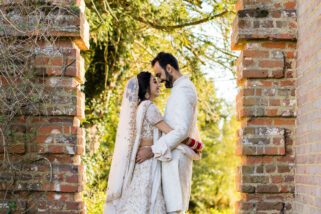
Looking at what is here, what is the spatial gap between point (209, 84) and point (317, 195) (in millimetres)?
6550

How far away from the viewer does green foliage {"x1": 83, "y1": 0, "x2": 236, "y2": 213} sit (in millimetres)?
9719

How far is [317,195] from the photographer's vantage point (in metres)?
4.89

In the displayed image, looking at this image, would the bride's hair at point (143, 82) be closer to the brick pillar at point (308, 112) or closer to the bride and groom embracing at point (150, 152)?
the bride and groom embracing at point (150, 152)

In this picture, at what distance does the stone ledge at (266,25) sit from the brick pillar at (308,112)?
10 cm

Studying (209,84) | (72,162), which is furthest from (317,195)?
(209,84)

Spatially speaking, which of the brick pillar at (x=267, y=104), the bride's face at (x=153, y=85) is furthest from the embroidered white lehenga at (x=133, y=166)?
the brick pillar at (x=267, y=104)

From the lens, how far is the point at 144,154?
5.44 meters

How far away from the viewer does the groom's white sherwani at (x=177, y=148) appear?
5.37 m

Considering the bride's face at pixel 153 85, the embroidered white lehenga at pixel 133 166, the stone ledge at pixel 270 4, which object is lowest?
the embroidered white lehenga at pixel 133 166

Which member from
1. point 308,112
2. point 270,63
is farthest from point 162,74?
point 308,112

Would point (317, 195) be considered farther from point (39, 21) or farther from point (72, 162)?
point (39, 21)

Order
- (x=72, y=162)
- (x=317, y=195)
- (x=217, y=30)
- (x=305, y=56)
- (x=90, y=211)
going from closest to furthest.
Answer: (x=317, y=195) → (x=305, y=56) → (x=72, y=162) → (x=90, y=211) → (x=217, y=30)

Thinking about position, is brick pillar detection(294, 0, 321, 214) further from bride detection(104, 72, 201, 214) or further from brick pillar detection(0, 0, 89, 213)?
brick pillar detection(0, 0, 89, 213)

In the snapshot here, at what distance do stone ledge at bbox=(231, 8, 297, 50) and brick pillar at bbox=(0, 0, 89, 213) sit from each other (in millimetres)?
1445
